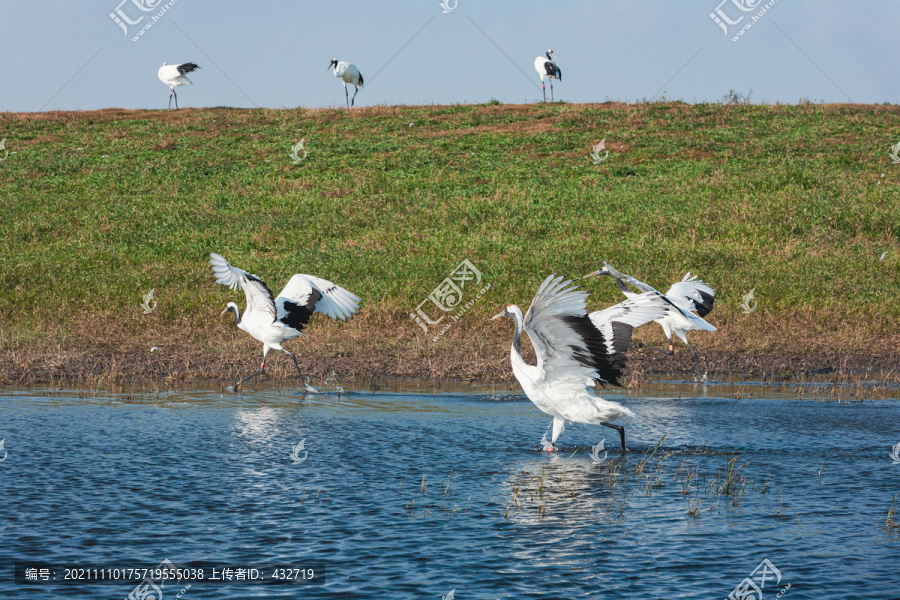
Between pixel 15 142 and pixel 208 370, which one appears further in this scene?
pixel 15 142

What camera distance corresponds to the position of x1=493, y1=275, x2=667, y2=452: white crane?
8305 mm

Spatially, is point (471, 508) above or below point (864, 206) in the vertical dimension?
below

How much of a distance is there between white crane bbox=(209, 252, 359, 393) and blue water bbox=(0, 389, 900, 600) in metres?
2.21

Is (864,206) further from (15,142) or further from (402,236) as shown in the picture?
(15,142)

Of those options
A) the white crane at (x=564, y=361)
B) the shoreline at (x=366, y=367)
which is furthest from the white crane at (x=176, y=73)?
the white crane at (x=564, y=361)

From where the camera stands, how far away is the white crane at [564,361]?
27.2 ft

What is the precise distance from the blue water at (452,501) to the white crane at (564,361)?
0.47m

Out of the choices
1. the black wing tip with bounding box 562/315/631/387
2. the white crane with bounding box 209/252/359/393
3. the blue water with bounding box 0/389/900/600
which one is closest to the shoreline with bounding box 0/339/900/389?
the white crane with bounding box 209/252/359/393

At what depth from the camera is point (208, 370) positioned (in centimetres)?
1530

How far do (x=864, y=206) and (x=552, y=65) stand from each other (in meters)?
20.0

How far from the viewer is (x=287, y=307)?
45.8ft

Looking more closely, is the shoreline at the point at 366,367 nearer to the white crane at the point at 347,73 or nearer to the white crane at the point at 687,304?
the white crane at the point at 687,304

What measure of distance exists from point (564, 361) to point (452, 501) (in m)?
2.18

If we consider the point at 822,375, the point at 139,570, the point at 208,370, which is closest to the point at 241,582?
the point at 139,570
